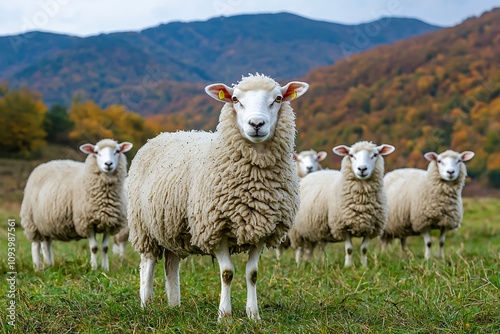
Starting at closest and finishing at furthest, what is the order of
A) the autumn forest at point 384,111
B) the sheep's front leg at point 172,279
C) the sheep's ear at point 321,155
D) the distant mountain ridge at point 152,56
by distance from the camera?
1. the sheep's front leg at point 172,279
2. the sheep's ear at point 321,155
3. the autumn forest at point 384,111
4. the distant mountain ridge at point 152,56

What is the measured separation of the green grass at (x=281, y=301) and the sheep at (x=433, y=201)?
7.88ft

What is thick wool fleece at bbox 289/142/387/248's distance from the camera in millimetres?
8250

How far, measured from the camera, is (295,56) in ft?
301

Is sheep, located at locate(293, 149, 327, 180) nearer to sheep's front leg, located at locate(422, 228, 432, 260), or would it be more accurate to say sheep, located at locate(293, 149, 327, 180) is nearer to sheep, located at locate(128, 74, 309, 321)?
sheep's front leg, located at locate(422, 228, 432, 260)

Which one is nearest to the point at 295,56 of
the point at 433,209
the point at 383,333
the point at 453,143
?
the point at 453,143

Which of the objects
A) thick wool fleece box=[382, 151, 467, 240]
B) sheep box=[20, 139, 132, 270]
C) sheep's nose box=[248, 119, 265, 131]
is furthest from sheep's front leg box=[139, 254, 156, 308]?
thick wool fleece box=[382, 151, 467, 240]

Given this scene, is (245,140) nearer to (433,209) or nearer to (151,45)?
(433,209)

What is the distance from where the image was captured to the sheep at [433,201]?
9.77 meters

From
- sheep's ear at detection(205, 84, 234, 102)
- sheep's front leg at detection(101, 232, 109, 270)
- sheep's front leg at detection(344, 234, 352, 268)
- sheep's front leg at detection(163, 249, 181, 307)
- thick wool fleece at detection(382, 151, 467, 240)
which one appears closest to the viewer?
sheep's ear at detection(205, 84, 234, 102)

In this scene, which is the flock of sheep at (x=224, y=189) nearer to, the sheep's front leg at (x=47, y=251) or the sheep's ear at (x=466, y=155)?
the sheep's front leg at (x=47, y=251)

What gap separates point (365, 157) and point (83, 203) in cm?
381

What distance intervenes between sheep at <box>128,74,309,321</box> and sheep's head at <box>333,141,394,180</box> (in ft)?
11.9

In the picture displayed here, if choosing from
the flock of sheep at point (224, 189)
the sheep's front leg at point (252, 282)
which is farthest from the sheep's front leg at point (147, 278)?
the sheep's front leg at point (252, 282)

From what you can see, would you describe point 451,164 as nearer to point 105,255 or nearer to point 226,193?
point 105,255
